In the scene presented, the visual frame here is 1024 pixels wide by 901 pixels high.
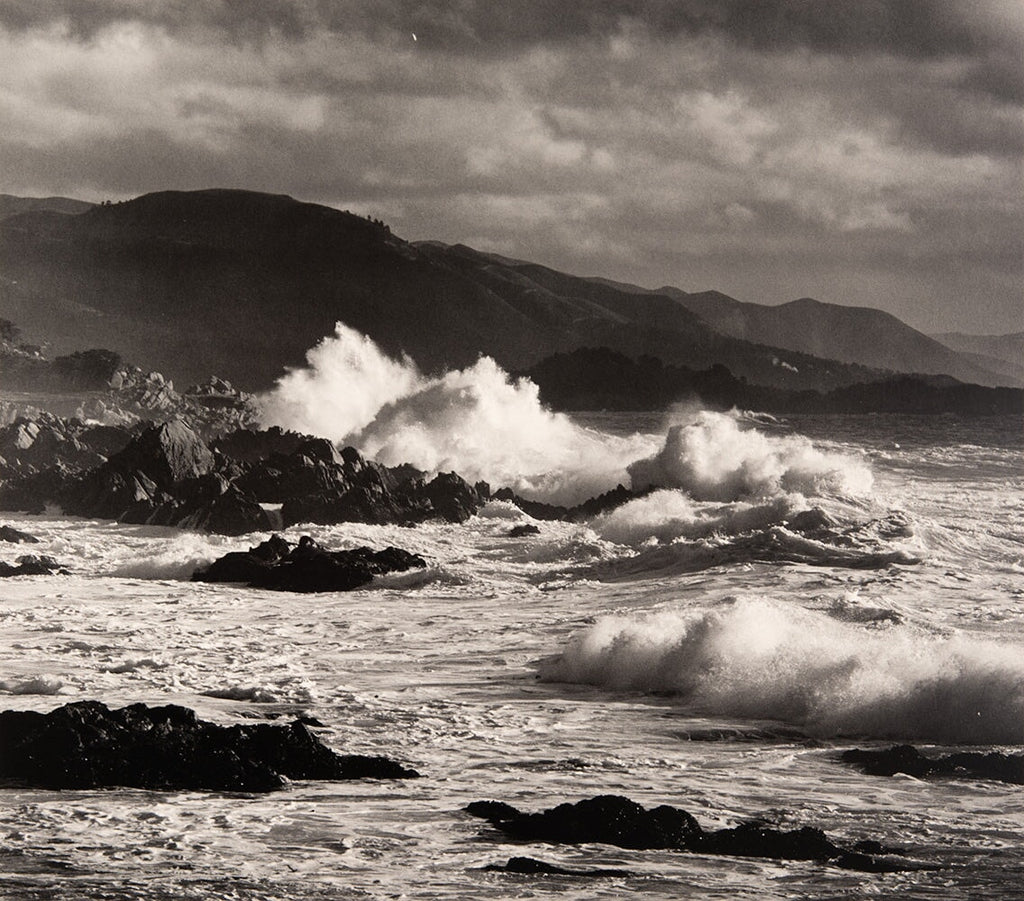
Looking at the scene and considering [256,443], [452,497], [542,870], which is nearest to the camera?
[542,870]

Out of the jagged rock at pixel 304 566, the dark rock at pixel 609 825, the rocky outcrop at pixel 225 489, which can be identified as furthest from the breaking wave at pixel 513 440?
the dark rock at pixel 609 825

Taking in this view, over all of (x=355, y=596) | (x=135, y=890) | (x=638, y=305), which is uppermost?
(x=638, y=305)

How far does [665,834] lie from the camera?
18.2m

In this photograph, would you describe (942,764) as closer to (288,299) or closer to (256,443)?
(256,443)

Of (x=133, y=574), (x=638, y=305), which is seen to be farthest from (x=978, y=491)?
(x=638, y=305)

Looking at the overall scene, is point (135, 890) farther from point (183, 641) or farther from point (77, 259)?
point (77, 259)

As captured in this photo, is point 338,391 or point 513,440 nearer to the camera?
point 513,440

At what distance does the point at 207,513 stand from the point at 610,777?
31.1m

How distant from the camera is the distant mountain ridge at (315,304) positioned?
124938mm

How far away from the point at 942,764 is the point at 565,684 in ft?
26.2

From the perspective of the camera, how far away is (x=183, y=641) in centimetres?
3200

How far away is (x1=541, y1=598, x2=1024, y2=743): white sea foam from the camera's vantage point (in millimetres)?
24969

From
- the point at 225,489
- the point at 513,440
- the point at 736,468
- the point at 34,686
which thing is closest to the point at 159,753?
A: the point at 34,686

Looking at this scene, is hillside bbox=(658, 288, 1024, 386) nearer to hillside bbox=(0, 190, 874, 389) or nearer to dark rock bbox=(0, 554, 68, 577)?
hillside bbox=(0, 190, 874, 389)
